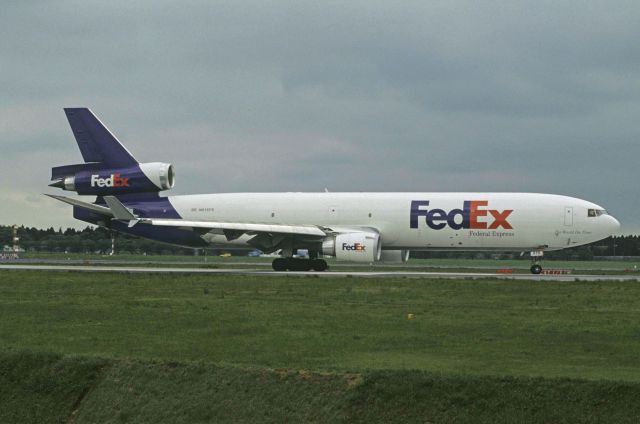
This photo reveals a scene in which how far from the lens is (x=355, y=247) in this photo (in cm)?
4456

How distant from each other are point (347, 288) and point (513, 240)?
57.5 ft

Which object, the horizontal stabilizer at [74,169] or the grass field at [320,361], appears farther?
the horizontal stabilizer at [74,169]

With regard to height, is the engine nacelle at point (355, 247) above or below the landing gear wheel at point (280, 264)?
above

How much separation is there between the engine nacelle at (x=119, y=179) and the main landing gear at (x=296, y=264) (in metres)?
8.66

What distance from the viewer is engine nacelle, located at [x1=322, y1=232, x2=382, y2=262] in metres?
44.5

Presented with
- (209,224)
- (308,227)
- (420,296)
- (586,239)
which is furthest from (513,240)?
(420,296)

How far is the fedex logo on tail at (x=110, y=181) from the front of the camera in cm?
5025

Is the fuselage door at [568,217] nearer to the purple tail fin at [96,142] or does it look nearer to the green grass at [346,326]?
the green grass at [346,326]

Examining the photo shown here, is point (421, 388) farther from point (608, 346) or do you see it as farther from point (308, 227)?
point (308, 227)

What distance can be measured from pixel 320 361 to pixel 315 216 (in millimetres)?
35288

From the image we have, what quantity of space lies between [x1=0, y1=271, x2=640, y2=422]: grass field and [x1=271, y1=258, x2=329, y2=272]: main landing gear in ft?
74.1

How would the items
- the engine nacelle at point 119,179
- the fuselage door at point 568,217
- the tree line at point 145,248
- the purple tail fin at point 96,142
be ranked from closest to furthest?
the fuselage door at point 568,217 < the engine nacelle at point 119,179 < the purple tail fin at point 96,142 < the tree line at point 145,248

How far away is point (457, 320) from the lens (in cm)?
1992

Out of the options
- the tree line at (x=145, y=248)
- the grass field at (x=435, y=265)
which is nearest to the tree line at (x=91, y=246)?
the tree line at (x=145, y=248)
